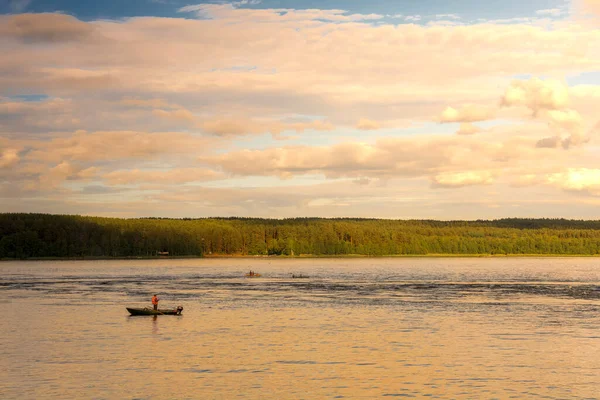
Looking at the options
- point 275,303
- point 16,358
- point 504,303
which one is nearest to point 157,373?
point 16,358

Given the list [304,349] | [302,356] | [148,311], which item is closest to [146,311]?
[148,311]

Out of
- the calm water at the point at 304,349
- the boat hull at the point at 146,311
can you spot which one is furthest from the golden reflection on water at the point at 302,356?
the boat hull at the point at 146,311

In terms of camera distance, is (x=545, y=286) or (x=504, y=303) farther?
(x=545, y=286)

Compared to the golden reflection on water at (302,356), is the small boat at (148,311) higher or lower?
higher

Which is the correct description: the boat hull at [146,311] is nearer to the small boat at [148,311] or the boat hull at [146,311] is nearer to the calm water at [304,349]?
the small boat at [148,311]

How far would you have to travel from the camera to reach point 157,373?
137ft

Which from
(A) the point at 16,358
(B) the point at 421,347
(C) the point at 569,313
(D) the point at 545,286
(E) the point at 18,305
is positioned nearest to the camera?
(A) the point at 16,358

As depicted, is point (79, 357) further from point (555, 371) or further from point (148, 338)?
point (555, 371)

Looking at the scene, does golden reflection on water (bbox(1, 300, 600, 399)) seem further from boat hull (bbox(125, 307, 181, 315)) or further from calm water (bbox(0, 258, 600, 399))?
boat hull (bbox(125, 307, 181, 315))

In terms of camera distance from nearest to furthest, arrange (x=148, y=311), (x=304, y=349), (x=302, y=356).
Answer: (x=302, y=356)
(x=304, y=349)
(x=148, y=311)

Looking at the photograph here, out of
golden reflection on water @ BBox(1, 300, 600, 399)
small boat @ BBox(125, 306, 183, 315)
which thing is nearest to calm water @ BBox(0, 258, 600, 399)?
golden reflection on water @ BBox(1, 300, 600, 399)

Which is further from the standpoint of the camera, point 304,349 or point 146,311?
point 146,311

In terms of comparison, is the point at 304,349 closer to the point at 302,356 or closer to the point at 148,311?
the point at 302,356

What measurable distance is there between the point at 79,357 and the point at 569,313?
4830cm
